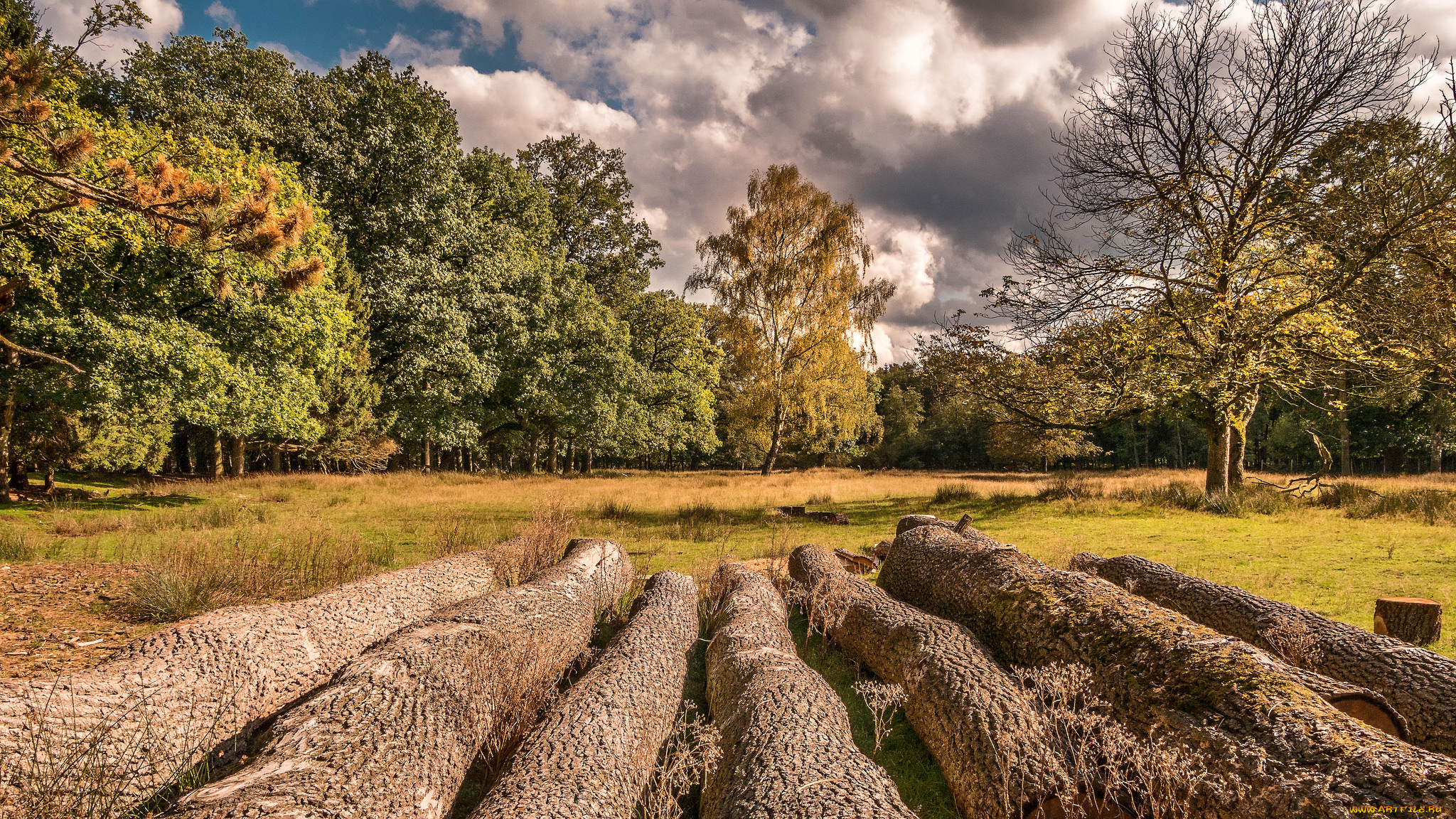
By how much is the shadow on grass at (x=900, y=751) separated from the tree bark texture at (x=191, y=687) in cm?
410

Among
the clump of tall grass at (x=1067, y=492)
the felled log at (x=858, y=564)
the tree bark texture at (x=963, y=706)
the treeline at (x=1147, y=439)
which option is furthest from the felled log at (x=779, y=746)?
the clump of tall grass at (x=1067, y=492)

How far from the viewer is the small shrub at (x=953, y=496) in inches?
698

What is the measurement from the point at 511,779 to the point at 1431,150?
505 inches

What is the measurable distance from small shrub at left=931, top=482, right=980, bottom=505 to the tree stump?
12011 millimetres

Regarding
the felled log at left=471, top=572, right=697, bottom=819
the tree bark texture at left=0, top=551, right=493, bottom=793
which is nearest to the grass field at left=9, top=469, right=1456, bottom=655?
the tree bark texture at left=0, top=551, right=493, bottom=793

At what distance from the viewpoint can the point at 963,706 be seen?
11.9 feet

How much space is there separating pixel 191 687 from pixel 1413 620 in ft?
33.1

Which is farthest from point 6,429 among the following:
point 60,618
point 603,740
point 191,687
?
point 603,740

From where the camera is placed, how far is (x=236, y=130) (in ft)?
59.3

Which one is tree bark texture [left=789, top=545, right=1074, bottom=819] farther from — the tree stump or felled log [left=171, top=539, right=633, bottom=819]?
the tree stump

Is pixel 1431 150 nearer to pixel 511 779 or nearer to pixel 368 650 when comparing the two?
pixel 511 779

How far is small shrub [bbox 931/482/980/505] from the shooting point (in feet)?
58.1

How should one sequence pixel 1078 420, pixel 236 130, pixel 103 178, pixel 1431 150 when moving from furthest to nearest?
pixel 236 130
pixel 1078 420
pixel 1431 150
pixel 103 178

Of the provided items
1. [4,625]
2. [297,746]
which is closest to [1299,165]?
[297,746]
